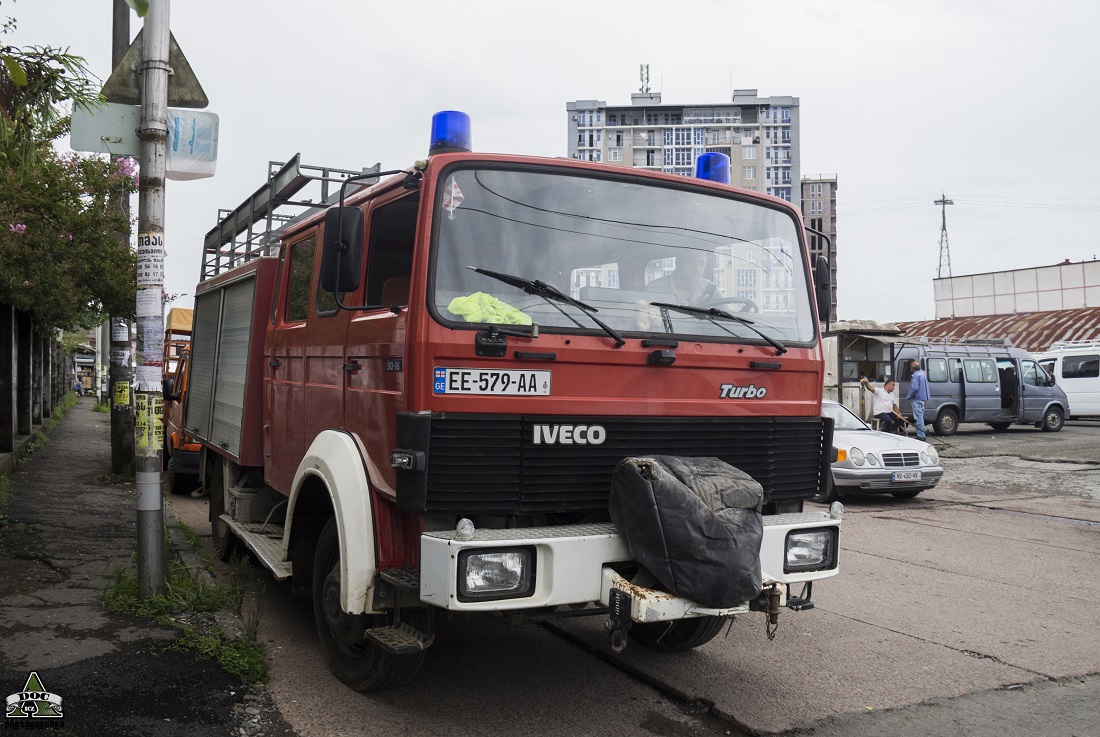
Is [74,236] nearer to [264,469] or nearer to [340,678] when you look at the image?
[264,469]

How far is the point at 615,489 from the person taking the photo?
3.93 metres

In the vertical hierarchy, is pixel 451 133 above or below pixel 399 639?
above

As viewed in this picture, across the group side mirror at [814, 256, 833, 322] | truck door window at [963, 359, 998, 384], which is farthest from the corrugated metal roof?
side mirror at [814, 256, 833, 322]

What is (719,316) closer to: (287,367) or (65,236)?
(287,367)

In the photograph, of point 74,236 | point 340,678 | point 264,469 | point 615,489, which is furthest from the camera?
point 74,236

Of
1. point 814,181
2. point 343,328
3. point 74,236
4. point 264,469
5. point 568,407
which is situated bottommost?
point 264,469

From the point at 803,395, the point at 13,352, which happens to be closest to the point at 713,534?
the point at 803,395

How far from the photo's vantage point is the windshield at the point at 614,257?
398 cm

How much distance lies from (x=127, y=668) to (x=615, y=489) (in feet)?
8.44

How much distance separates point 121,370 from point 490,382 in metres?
9.00

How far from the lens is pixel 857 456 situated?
11609 millimetres

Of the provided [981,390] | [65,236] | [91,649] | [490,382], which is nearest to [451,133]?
[490,382]

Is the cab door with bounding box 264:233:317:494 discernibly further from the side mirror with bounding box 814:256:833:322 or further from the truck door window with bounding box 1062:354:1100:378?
the truck door window with bounding box 1062:354:1100:378

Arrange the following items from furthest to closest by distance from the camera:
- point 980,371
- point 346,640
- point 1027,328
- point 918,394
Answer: point 1027,328 < point 980,371 < point 918,394 < point 346,640
